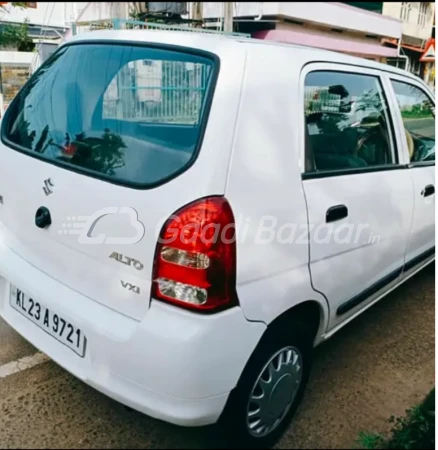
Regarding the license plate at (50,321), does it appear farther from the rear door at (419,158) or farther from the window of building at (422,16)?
the window of building at (422,16)

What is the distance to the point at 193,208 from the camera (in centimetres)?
154

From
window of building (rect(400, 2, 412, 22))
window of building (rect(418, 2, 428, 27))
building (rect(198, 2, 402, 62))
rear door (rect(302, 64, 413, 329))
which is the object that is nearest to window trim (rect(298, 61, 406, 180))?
rear door (rect(302, 64, 413, 329))

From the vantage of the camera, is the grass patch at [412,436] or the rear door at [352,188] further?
the rear door at [352,188]

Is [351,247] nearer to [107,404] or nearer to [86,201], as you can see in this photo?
[86,201]

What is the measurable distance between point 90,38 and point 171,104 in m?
0.57

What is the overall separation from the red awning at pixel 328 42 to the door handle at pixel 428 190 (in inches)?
454

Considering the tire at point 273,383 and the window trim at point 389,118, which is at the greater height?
the window trim at point 389,118

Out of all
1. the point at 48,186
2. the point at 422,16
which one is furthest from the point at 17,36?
the point at 422,16

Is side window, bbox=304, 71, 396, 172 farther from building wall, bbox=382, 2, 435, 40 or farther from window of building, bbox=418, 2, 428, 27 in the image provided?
window of building, bbox=418, 2, 428, 27

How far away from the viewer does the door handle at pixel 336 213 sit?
→ 1.95 metres

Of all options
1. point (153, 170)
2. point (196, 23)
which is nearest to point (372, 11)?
point (196, 23)

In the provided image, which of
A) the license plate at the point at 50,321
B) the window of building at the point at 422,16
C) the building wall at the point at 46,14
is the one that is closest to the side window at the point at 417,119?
the license plate at the point at 50,321

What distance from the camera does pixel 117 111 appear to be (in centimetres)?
196

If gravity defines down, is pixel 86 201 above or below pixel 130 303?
above
